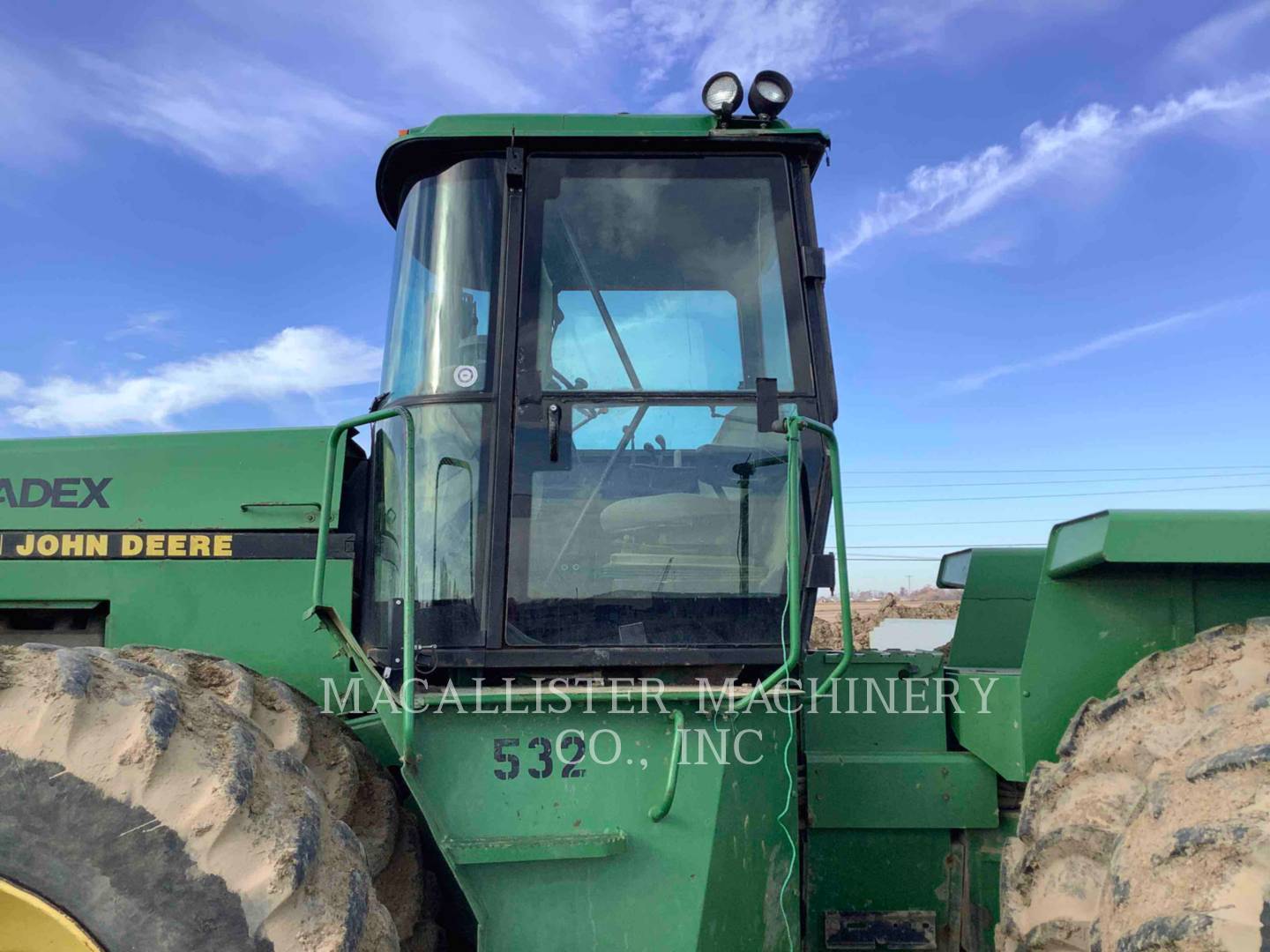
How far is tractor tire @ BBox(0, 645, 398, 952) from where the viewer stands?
2.22 m

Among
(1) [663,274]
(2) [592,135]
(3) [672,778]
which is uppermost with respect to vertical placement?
(2) [592,135]

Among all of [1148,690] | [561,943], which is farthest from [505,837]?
[1148,690]

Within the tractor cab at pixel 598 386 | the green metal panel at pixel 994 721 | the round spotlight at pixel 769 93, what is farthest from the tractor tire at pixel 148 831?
the round spotlight at pixel 769 93

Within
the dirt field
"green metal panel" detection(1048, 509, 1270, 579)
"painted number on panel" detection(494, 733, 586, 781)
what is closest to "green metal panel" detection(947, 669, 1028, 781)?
"green metal panel" detection(1048, 509, 1270, 579)

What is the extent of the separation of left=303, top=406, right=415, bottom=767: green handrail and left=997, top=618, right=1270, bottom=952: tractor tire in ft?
5.68

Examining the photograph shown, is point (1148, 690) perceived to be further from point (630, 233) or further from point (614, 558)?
point (630, 233)

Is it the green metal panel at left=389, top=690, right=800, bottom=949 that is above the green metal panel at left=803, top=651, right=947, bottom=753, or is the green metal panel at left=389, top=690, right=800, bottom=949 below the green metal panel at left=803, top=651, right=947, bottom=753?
below

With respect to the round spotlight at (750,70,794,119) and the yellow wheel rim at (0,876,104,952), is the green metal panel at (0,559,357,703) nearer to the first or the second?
the yellow wheel rim at (0,876,104,952)

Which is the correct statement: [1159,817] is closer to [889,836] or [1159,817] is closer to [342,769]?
[889,836]

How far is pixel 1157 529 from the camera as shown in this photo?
286 cm

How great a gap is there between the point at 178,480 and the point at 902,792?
2758 mm

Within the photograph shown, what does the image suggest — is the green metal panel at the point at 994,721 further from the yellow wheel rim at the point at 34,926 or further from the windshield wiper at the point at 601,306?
the yellow wheel rim at the point at 34,926

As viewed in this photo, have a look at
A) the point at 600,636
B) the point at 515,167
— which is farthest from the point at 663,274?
the point at 600,636

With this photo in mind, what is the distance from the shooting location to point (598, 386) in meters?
3.20
